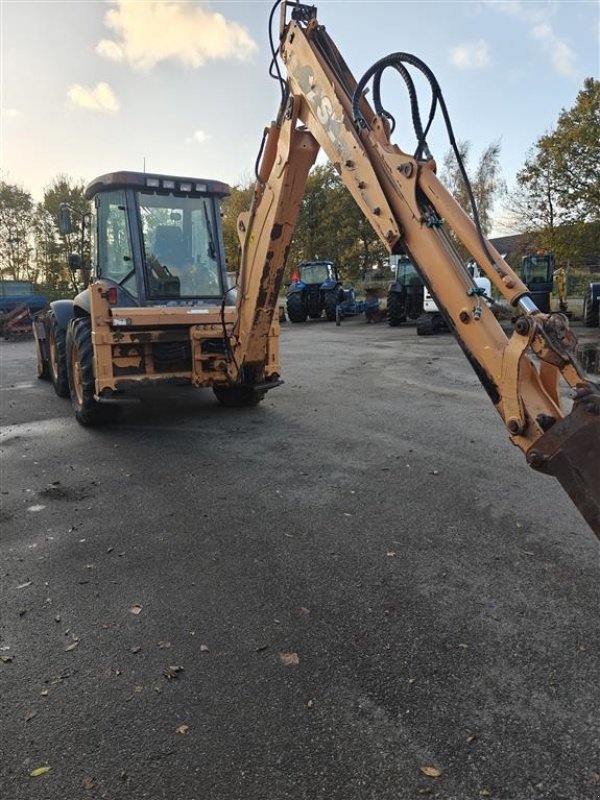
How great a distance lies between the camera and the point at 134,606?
3117 millimetres

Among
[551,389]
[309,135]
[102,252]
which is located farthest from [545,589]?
[102,252]

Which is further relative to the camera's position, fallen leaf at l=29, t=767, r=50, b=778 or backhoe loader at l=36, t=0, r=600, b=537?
backhoe loader at l=36, t=0, r=600, b=537

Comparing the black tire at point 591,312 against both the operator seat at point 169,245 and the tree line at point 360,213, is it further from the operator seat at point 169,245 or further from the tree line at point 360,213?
the operator seat at point 169,245

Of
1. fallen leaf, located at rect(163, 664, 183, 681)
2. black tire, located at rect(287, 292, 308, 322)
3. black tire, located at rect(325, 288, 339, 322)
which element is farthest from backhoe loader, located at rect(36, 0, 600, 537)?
black tire, located at rect(325, 288, 339, 322)

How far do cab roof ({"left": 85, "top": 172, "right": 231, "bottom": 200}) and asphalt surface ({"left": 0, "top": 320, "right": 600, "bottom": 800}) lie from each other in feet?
10.8

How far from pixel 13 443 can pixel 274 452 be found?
307 cm

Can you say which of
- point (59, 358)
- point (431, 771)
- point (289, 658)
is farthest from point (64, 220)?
point (431, 771)

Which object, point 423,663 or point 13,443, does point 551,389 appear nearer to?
point 423,663

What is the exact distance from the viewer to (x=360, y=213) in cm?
3469

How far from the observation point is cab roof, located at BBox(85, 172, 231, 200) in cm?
672

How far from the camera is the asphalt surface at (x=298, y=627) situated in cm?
206

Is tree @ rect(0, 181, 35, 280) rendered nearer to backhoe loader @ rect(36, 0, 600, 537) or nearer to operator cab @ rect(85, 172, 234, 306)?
backhoe loader @ rect(36, 0, 600, 537)

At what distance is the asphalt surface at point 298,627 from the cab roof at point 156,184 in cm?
329

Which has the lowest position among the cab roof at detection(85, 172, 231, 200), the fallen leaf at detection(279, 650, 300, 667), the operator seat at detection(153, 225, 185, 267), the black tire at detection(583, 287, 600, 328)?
the fallen leaf at detection(279, 650, 300, 667)
